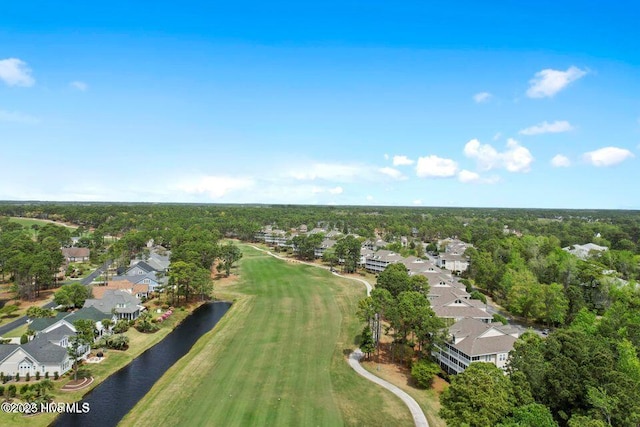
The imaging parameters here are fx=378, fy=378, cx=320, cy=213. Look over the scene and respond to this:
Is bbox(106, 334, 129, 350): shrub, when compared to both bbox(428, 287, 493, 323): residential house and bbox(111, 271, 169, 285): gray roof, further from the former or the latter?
bbox(428, 287, 493, 323): residential house

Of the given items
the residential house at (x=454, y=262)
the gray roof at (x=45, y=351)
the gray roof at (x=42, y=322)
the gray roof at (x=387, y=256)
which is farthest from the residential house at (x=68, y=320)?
the residential house at (x=454, y=262)

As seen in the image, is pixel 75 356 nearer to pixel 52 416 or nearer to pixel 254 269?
pixel 52 416

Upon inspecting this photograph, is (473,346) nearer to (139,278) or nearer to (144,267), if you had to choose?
(139,278)

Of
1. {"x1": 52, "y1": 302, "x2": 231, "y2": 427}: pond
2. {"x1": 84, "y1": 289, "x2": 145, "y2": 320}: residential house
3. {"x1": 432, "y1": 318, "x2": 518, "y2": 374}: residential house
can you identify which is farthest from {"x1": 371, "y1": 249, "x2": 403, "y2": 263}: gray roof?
{"x1": 84, "y1": 289, "x2": 145, "y2": 320}: residential house

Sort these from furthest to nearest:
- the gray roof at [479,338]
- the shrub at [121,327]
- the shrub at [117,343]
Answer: the shrub at [121,327] → the shrub at [117,343] → the gray roof at [479,338]

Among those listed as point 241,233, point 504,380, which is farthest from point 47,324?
point 241,233

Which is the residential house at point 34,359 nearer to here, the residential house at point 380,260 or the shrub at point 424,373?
the shrub at point 424,373
